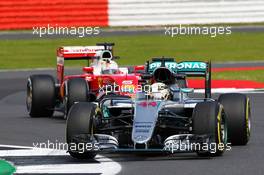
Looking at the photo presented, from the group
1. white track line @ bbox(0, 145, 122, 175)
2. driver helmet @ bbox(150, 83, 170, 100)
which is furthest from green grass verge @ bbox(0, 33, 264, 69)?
white track line @ bbox(0, 145, 122, 175)

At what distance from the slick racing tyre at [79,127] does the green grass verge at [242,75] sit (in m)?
14.7

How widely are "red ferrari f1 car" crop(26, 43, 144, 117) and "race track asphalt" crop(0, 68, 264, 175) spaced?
0.32m

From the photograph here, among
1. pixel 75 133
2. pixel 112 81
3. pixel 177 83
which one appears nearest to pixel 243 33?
pixel 112 81

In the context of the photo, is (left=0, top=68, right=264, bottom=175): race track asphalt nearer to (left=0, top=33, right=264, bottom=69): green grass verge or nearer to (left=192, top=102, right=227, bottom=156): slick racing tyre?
(left=192, top=102, right=227, bottom=156): slick racing tyre

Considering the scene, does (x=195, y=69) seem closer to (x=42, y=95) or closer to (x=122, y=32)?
(x=42, y=95)

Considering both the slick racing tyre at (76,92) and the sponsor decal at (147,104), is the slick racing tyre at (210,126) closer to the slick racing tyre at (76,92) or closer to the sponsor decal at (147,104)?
the sponsor decal at (147,104)

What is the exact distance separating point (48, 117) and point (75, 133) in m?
6.50

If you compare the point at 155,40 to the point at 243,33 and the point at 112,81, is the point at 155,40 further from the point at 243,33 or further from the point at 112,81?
the point at 112,81

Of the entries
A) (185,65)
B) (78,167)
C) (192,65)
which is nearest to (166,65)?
(185,65)

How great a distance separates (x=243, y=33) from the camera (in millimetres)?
43219

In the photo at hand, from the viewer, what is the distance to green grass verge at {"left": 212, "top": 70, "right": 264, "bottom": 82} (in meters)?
28.9

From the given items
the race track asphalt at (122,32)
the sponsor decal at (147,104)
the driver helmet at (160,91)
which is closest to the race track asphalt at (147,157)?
the sponsor decal at (147,104)

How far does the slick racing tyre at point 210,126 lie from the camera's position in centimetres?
1377

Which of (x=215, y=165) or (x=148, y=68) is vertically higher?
(x=148, y=68)
